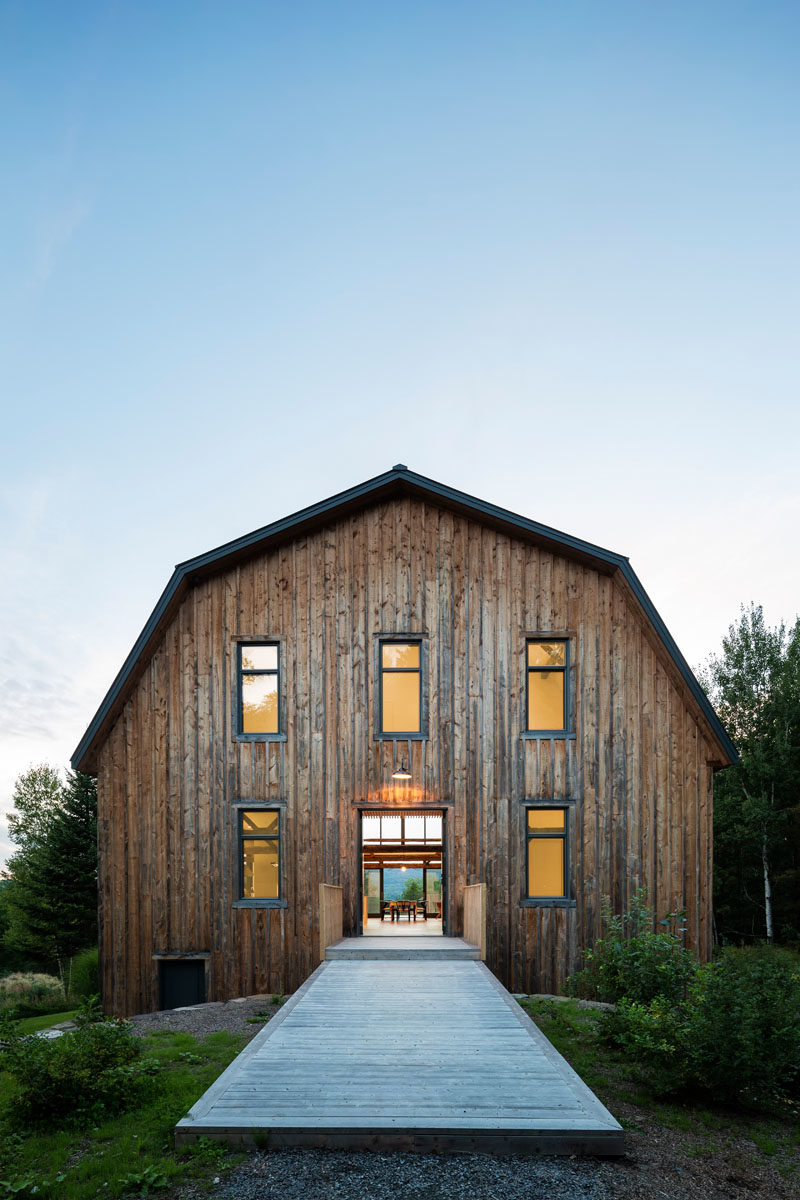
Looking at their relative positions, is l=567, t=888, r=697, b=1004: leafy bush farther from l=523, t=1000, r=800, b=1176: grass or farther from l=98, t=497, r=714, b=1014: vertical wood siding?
l=98, t=497, r=714, b=1014: vertical wood siding

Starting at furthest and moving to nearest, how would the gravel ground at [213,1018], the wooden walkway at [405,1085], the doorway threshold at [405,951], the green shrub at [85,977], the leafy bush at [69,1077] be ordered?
the green shrub at [85,977], the doorway threshold at [405,951], the gravel ground at [213,1018], the leafy bush at [69,1077], the wooden walkway at [405,1085]

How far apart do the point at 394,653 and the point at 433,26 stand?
41.7 feet

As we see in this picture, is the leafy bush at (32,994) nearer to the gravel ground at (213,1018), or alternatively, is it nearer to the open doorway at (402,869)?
the open doorway at (402,869)

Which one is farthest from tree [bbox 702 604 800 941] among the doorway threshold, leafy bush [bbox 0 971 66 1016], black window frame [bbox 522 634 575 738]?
leafy bush [bbox 0 971 66 1016]

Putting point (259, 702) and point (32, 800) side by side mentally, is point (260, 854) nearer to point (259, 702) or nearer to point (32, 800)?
point (259, 702)

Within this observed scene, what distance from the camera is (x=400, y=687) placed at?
1091 centimetres

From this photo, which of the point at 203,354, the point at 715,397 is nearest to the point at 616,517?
the point at 715,397

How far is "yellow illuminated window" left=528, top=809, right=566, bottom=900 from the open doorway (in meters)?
2.80

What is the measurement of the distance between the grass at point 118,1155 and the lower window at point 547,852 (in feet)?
19.2

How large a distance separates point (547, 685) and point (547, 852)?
2.50 metres

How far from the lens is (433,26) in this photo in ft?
46.0

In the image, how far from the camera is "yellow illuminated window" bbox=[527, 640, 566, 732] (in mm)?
10836

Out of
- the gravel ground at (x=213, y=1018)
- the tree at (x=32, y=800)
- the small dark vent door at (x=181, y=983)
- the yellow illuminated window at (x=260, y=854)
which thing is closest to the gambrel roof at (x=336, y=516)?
the yellow illuminated window at (x=260, y=854)

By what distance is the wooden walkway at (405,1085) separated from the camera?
411cm
